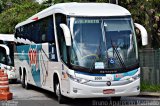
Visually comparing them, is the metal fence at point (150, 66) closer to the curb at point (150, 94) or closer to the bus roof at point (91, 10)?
the curb at point (150, 94)

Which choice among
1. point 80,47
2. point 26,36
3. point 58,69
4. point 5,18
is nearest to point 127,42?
point 80,47

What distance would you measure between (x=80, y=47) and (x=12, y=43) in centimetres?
1525

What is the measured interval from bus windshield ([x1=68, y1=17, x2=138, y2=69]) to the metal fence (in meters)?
6.24

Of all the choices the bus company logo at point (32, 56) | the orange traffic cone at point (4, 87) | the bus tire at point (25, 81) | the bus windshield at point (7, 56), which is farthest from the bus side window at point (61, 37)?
the bus windshield at point (7, 56)

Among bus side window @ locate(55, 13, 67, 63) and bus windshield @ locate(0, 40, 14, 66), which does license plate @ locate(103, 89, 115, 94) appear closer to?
bus side window @ locate(55, 13, 67, 63)

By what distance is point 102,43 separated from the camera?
44.6ft

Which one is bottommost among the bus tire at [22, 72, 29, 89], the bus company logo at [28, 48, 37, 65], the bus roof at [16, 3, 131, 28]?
the bus tire at [22, 72, 29, 89]

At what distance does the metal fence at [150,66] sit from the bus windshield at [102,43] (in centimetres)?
624

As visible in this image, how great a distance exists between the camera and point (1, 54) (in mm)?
27094

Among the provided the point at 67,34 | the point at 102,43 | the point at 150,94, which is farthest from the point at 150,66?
the point at 67,34

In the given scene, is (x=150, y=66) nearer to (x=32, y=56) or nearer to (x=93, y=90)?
(x=32, y=56)

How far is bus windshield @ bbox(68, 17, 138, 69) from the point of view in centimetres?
1340

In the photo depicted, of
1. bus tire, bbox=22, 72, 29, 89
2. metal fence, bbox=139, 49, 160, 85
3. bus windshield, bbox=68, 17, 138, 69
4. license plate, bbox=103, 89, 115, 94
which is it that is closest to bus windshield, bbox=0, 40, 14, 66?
bus tire, bbox=22, 72, 29, 89

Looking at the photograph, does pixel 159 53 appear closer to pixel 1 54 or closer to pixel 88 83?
pixel 88 83
